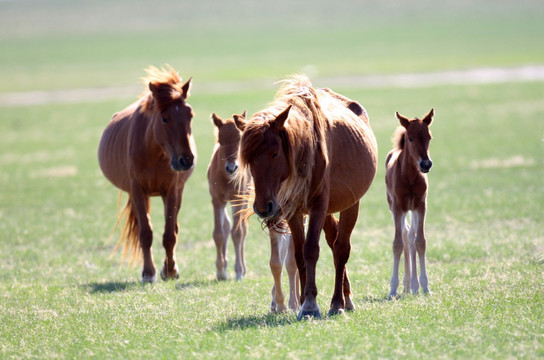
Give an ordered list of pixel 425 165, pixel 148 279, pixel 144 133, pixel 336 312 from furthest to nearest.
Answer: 1. pixel 144 133
2. pixel 148 279
3. pixel 425 165
4. pixel 336 312

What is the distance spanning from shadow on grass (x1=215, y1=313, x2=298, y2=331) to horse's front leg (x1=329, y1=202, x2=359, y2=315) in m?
0.43

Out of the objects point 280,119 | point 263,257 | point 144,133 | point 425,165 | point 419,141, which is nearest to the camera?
point 280,119

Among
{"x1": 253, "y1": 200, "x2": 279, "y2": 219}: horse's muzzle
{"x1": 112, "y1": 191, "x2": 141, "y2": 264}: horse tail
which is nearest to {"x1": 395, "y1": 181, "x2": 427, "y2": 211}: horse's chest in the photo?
{"x1": 253, "y1": 200, "x2": 279, "y2": 219}: horse's muzzle

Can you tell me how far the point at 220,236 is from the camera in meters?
10.1

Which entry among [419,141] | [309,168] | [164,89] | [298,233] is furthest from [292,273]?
[164,89]

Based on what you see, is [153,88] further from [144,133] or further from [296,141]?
[296,141]

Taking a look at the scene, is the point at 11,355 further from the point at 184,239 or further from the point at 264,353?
the point at 184,239

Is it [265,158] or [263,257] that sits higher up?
[265,158]

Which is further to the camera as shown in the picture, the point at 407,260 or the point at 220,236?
the point at 220,236

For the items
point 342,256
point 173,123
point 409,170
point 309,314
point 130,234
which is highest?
point 173,123

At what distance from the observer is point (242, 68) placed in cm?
6059

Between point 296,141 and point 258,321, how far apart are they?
1674 mm

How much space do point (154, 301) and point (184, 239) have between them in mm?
4835

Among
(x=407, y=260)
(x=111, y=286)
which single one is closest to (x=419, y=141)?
(x=407, y=260)
